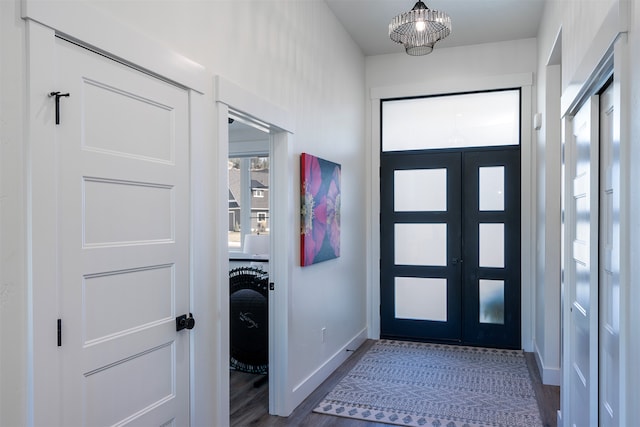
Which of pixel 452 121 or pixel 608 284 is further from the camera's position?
pixel 452 121

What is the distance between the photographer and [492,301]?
4965 mm

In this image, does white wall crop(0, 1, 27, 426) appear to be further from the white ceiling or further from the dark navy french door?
the dark navy french door

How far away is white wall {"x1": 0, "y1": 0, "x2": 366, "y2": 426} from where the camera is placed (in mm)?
1369

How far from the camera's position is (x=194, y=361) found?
223 centimetres

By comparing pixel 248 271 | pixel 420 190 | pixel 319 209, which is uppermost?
pixel 420 190

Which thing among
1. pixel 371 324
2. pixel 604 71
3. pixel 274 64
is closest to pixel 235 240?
pixel 371 324

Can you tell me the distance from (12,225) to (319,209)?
2.57 meters

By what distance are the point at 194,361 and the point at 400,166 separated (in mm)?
3590

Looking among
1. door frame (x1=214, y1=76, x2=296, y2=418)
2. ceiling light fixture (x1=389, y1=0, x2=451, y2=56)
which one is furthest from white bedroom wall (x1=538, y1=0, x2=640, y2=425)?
door frame (x1=214, y1=76, x2=296, y2=418)

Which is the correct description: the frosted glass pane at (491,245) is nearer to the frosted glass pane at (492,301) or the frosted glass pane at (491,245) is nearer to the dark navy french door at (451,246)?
the dark navy french door at (451,246)

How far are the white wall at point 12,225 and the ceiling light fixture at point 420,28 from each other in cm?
228

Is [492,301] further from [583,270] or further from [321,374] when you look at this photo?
[583,270]

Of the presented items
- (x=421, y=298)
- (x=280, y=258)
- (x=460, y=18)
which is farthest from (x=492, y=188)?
(x=280, y=258)

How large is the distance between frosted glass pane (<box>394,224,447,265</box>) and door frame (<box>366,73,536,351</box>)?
25 centimetres
